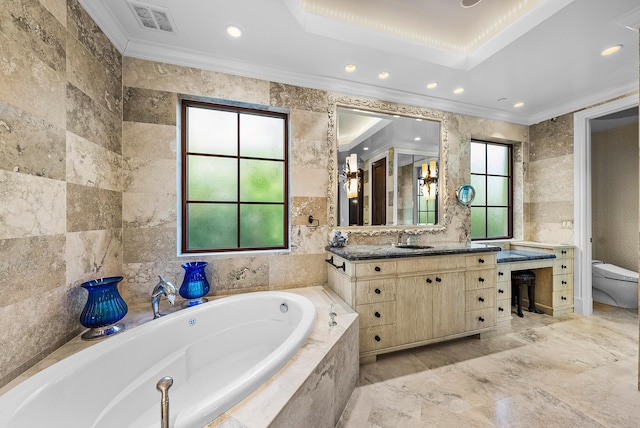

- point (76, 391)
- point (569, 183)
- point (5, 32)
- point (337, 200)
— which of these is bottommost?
point (76, 391)

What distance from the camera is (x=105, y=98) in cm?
158

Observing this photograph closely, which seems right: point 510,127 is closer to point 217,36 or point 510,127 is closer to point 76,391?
point 217,36

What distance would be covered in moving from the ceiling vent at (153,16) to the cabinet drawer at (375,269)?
217 cm

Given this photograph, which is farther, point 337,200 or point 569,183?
point 569,183

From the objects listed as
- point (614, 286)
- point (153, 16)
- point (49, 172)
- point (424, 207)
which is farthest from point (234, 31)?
point (614, 286)

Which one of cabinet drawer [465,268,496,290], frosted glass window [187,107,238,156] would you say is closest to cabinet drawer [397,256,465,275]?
cabinet drawer [465,268,496,290]

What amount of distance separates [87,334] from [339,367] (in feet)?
4.75

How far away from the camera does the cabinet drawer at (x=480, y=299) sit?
6.84 feet

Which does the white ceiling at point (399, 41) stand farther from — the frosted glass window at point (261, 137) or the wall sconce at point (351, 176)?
the wall sconce at point (351, 176)

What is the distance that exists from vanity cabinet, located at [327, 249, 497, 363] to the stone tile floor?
0.16 metres

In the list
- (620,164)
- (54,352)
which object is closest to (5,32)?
(54,352)

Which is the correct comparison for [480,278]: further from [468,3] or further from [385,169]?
[468,3]

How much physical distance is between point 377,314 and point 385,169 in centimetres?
139

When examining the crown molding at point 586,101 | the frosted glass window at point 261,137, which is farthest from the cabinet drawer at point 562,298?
the frosted glass window at point 261,137
